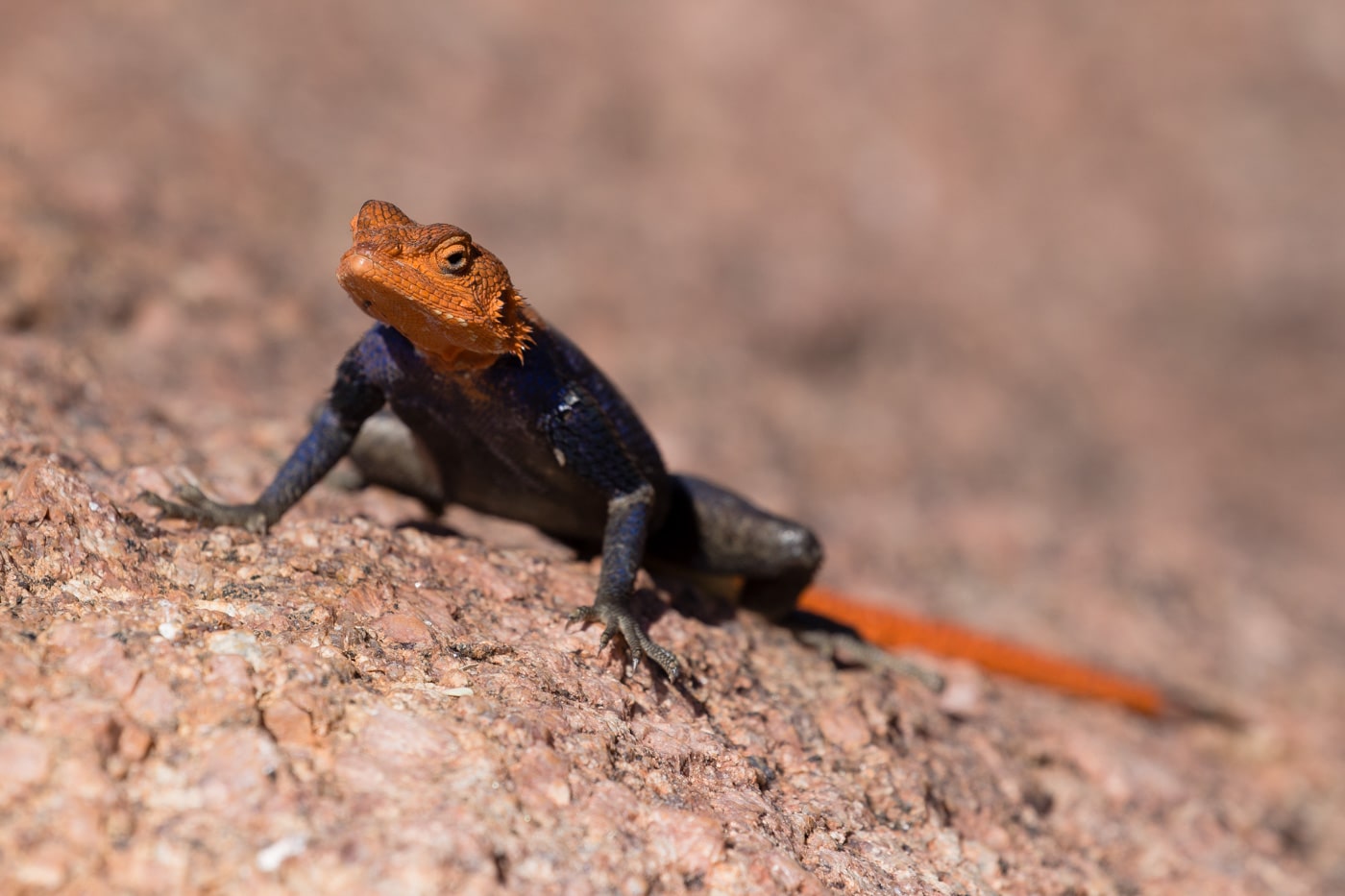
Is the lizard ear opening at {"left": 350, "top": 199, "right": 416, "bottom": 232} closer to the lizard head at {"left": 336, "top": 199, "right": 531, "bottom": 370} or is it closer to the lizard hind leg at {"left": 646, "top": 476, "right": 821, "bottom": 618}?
the lizard head at {"left": 336, "top": 199, "right": 531, "bottom": 370}

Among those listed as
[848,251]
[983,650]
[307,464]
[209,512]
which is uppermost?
[848,251]

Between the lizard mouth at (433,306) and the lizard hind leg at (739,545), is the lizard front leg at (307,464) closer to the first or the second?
the lizard mouth at (433,306)

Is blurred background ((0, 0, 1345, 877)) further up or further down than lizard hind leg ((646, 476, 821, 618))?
further up

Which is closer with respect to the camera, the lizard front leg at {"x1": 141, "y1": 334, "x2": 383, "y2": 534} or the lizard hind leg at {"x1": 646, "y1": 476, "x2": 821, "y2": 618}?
the lizard front leg at {"x1": 141, "y1": 334, "x2": 383, "y2": 534}

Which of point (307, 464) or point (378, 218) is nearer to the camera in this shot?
point (378, 218)

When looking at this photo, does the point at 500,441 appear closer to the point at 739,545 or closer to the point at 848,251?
the point at 739,545

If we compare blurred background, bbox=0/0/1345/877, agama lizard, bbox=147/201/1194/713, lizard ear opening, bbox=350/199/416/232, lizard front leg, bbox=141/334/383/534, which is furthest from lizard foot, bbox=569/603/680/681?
blurred background, bbox=0/0/1345/877

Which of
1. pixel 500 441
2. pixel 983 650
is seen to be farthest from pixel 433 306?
pixel 983 650
